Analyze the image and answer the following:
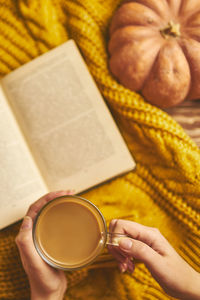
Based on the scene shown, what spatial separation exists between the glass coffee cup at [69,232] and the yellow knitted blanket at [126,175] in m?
0.19

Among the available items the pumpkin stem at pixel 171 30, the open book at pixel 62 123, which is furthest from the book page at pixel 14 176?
the pumpkin stem at pixel 171 30

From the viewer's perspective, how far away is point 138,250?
0.62m

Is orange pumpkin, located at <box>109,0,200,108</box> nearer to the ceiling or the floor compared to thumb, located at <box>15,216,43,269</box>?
nearer to the ceiling

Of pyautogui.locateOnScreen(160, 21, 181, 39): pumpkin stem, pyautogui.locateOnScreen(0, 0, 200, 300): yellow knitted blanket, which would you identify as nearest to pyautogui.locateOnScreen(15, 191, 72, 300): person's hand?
pyautogui.locateOnScreen(0, 0, 200, 300): yellow knitted blanket

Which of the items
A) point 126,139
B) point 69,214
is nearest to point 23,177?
point 69,214

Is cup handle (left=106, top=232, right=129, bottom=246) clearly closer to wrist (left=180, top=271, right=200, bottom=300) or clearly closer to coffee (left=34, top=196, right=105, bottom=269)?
coffee (left=34, top=196, right=105, bottom=269)

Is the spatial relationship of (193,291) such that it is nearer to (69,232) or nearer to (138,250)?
(138,250)

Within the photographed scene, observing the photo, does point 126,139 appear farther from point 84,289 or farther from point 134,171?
point 84,289

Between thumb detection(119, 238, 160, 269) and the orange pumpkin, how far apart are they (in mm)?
401

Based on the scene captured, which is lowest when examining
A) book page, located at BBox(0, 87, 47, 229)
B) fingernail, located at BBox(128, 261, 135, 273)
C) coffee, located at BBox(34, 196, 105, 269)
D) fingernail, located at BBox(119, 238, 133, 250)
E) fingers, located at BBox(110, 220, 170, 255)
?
fingernail, located at BBox(128, 261, 135, 273)

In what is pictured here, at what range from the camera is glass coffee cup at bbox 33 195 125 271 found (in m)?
0.66

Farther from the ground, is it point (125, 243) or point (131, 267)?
point (125, 243)

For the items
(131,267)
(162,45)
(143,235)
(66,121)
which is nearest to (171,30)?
(162,45)

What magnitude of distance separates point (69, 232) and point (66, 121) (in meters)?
0.33
